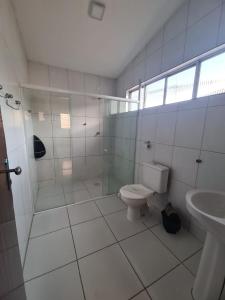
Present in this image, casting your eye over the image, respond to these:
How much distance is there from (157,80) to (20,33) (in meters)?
2.07

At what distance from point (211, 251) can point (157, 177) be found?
3.15 ft

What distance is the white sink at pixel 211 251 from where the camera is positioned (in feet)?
2.60

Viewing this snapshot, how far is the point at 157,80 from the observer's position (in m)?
2.11

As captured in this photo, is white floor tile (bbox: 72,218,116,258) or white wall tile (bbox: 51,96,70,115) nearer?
white floor tile (bbox: 72,218,116,258)

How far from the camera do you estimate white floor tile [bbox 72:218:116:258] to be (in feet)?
4.71

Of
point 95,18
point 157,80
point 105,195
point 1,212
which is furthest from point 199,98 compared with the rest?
point 105,195

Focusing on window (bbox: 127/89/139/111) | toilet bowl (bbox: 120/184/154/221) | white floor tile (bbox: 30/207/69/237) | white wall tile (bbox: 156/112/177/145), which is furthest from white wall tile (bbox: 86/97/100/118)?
white floor tile (bbox: 30/207/69/237)

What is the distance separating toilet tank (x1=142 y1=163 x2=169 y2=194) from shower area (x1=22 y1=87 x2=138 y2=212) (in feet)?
2.08

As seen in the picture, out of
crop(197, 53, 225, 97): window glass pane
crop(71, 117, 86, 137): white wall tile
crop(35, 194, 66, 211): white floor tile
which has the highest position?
crop(197, 53, 225, 97): window glass pane

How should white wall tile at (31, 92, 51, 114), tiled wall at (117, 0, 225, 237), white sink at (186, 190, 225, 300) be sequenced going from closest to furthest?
white sink at (186, 190, 225, 300) → tiled wall at (117, 0, 225, 237) → white wall tile at (31, 92, 51, 114)

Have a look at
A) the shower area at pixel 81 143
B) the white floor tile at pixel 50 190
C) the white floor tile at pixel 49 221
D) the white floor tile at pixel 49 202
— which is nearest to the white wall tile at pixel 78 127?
the shower area at pixel 81 143

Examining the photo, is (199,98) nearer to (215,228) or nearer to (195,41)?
(195,41)

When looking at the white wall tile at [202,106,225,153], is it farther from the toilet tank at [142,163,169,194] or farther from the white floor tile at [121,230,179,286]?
the white floor tile at [121,230,179,286]

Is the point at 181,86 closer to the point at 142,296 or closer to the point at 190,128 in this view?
the point at 190,128
